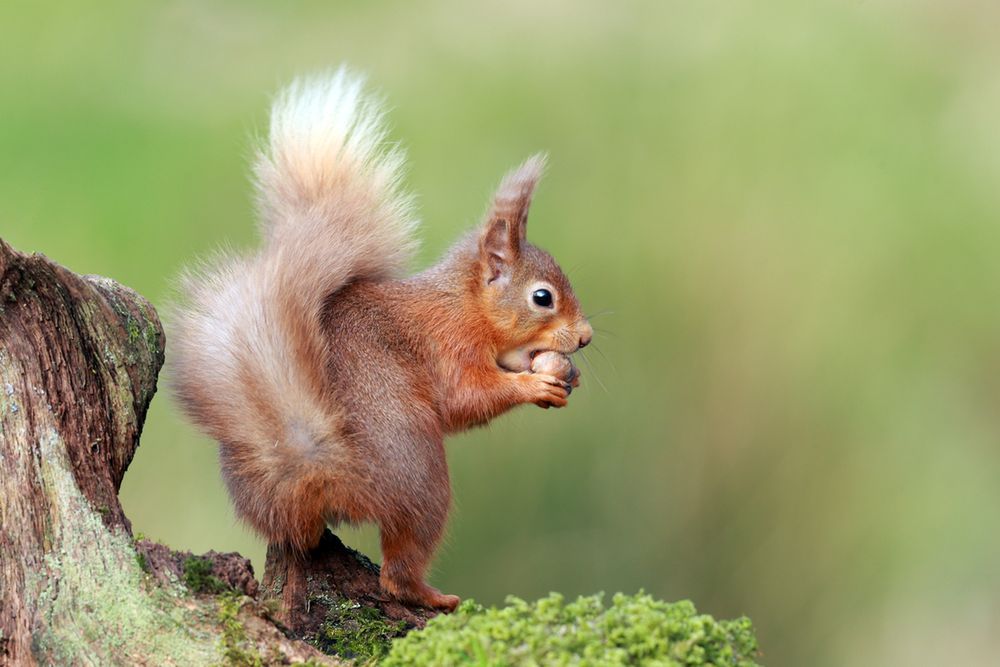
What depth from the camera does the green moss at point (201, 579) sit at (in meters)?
1.64

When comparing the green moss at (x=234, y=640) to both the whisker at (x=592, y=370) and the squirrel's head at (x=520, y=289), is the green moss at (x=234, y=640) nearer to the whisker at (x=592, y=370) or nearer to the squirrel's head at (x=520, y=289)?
the squirrel's head at (x=520, y=289)

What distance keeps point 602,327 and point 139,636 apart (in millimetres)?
1639

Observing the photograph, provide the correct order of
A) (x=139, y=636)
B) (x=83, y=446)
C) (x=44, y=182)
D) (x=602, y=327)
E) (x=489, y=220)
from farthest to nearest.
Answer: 1. (x=44, y=182)
2. (x=602, y=327)
3. (x=489, y=220)
4. (x=83, y=446)
5. (x=139, y=636)

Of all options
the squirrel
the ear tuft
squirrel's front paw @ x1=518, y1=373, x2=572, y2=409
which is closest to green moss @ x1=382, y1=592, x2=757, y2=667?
the squirrel

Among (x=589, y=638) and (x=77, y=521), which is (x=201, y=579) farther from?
(x=589, y=638)

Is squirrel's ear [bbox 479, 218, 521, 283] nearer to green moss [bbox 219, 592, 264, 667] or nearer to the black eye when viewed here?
the black eye

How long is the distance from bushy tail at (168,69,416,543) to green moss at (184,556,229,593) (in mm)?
171

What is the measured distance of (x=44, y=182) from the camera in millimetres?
3117

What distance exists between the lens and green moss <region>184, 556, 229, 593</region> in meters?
1.64

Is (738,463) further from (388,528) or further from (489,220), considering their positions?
(388,528)

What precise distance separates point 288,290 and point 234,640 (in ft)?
1.96

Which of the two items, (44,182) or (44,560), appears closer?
(44,560)

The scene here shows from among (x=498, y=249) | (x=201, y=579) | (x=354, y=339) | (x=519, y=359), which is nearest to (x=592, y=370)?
(x=519, y=359)

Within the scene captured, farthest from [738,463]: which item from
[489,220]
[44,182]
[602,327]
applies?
[44,182]
